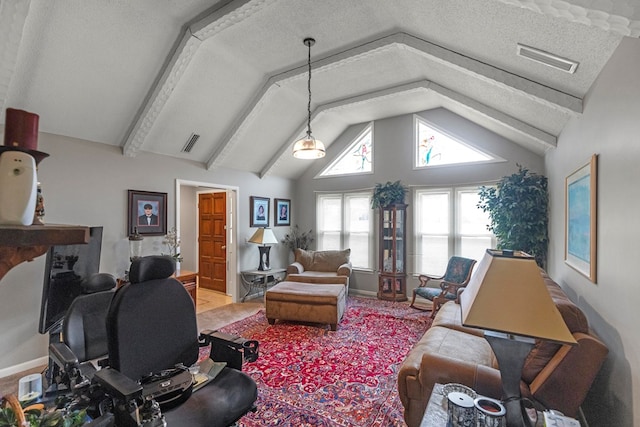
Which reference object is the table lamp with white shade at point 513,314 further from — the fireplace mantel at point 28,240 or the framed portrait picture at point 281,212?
the framed portrait picture at point 281,212

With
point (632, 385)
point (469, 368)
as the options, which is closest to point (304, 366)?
point (469, 368)

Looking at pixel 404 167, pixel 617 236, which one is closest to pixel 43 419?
pixel 617 236

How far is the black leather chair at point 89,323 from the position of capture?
2078 mm

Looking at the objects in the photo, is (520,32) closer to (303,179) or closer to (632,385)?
(632,385)

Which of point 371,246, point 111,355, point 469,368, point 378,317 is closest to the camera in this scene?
point 111,355

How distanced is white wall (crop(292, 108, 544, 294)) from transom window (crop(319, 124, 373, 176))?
4.0 inches

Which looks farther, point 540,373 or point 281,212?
point 281,212

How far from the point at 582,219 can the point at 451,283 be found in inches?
87.7

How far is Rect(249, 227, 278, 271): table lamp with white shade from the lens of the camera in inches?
213

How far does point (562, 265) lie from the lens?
3.09 metres

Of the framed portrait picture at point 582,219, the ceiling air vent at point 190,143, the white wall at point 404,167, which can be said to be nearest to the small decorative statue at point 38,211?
the framed portrait picture at point 582,219

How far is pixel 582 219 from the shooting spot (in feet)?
7.59

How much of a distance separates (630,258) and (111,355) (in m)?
2.86

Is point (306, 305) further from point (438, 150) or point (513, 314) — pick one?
point (438, 150)
